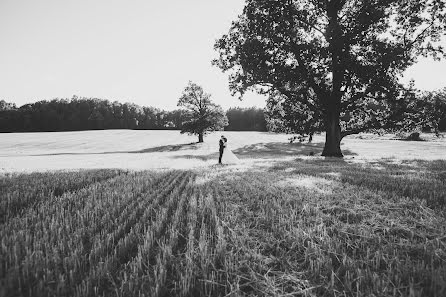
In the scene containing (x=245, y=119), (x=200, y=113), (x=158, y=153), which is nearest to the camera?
(x=158, y=153)

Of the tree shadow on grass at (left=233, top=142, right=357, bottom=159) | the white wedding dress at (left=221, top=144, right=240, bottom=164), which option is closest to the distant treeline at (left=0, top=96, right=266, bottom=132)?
the tree shadow on grass at (left=233, top=142, right=357, bottom=159)

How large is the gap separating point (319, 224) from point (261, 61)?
667 inches

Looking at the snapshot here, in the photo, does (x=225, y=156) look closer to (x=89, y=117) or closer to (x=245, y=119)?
(x=89, y=117)

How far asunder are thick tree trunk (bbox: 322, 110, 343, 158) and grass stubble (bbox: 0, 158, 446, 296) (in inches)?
666

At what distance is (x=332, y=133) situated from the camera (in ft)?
71.5

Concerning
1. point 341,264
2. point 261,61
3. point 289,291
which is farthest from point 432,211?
point 261,61

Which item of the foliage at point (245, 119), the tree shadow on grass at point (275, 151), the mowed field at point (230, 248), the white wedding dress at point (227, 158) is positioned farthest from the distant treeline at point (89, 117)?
the mowed field at point (230, 248)

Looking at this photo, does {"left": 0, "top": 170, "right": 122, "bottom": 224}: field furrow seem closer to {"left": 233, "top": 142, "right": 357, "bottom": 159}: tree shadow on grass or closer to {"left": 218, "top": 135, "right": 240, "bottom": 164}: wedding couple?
{"left": 218, "top": 135, "right": 240, "bottom": 164}: wedding couple

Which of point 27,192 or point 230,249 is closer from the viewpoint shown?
point 230,249

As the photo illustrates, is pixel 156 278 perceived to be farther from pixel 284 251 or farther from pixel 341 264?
pixel 341 264

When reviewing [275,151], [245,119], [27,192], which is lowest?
[275,151]

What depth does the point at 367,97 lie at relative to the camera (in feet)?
66.0

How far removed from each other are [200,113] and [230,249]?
49.4 meters

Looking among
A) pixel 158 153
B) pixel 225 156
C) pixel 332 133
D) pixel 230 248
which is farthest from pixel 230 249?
pixel 158 153
